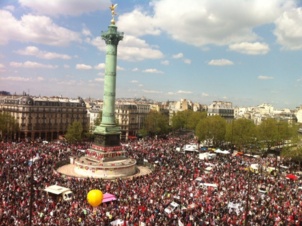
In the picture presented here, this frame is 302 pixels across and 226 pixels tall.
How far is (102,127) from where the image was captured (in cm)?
4491

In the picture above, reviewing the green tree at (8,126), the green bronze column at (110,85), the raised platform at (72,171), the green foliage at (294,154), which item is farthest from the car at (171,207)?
the green tree at (8,126)

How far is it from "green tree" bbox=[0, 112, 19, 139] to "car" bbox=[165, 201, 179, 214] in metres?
52.5

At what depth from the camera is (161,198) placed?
28328 mm

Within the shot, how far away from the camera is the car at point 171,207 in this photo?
25.0 meters

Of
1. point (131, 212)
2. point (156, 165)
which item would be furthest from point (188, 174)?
point (131, 212)

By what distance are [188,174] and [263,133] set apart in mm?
32106

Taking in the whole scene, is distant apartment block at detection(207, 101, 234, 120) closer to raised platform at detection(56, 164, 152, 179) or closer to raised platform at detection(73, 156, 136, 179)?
raised platform at detection(56, 164, 152, 179)

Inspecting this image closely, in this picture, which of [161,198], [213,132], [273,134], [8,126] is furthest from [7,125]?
[273,134]

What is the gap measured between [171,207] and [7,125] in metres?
Result: 54.1

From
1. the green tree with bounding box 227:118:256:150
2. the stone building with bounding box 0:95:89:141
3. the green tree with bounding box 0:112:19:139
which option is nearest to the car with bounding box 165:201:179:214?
the green tree with bounding box 227:118:256:150

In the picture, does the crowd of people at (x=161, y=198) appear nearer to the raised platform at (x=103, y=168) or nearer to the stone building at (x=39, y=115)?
the raised platform at (x=103, y=168)

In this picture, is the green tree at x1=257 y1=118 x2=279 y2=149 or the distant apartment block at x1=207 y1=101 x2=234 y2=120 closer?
the green tree at x1=257 y1=118 x2=279 y2=149

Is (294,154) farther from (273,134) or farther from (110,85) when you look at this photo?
(110,85)

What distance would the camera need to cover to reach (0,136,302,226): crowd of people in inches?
907
